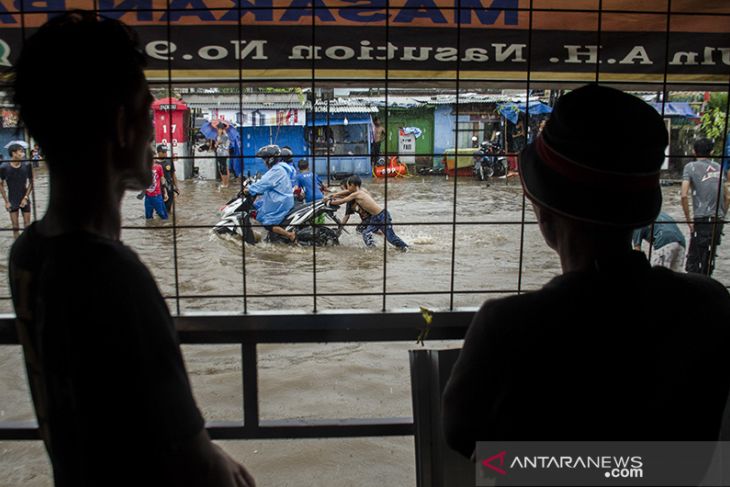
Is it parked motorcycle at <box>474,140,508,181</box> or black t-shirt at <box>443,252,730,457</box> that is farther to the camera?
parked motorcycle at <box>474,140,508,181</box>

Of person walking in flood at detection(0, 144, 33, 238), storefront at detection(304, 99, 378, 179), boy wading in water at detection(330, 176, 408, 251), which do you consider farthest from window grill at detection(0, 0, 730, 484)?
storefront at detection(304, 99, 378, 179)

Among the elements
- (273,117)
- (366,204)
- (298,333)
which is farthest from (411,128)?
(298,333)

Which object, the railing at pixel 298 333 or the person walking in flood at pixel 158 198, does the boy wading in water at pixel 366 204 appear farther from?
the railing at pixel 298 333

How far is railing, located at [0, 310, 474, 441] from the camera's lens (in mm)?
2170

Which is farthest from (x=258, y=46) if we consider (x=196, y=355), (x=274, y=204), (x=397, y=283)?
(x=274, y=204)

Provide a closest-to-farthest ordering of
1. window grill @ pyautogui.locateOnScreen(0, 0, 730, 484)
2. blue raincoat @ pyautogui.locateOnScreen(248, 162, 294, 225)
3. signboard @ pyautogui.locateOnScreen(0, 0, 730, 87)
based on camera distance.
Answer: window grill @ pyautogui.locateOnScreen(0, 0, 730, 484) < signboard @ pyautogui.locateOnScreen(0, 0, 730, 87) < blue raincoat @ pyautogui.locateOnScreen(248, 162, 294, 225)

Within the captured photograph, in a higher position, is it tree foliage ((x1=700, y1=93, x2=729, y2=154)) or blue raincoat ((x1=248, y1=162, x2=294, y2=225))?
tree foliage ((x1=700, y1=93, x2=729, y2=154))

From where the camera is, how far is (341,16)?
8.72 ft

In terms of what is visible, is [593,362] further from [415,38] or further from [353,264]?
[353,264]

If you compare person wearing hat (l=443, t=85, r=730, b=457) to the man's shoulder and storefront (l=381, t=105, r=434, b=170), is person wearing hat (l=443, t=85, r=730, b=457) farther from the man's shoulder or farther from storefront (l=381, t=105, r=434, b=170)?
storefront (l=381, t=105, r=434, b=170)

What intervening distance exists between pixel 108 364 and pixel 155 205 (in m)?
11.7

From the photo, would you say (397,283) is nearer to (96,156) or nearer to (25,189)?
(25,189)

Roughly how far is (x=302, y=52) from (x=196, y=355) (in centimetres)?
329

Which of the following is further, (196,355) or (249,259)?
(249,259)
